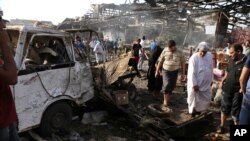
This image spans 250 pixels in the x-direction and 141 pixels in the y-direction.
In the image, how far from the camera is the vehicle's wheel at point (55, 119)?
5203 millimetres

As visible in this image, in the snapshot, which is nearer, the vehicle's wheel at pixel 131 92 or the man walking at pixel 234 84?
the man walking at pixel 234 84

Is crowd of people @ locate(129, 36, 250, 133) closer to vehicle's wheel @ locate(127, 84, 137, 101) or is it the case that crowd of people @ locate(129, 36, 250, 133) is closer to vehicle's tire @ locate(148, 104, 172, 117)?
vehicle's tire @ locate(148, 104, 172, 117)

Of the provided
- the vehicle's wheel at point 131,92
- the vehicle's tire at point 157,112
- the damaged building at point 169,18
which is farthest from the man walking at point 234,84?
the damaged building at point 169,18

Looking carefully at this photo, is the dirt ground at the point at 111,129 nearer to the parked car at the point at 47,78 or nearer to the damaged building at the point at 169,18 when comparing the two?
the parked car at the point at 47,78

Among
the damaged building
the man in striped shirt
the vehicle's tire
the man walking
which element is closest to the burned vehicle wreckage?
the vehicle's tire

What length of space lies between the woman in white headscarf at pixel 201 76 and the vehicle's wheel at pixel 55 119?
266 cm

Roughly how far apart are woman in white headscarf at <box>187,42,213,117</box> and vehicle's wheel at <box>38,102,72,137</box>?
8.73ft

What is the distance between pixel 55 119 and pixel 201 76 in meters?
3.14

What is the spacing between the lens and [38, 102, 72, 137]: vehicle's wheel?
5.20m

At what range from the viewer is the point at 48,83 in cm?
506

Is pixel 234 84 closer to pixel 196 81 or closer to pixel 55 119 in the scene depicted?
pixel 196 81

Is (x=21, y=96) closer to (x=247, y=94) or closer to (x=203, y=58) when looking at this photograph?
(x=247, y=94)

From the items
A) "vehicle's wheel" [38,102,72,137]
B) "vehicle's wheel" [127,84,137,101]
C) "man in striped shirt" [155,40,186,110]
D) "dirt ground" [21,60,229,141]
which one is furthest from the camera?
"vehicle's wheel" [127,84,137,101]

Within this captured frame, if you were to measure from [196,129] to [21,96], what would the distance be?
3.23 metres
